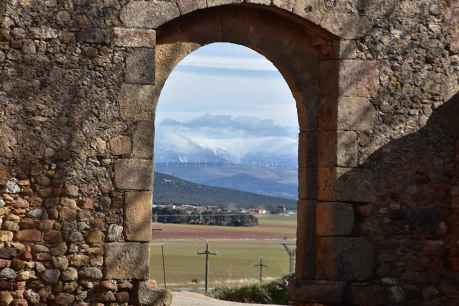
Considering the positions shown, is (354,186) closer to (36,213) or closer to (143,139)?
(143,139)

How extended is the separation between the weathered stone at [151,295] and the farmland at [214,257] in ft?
22.8

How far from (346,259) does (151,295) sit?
205 centimetres

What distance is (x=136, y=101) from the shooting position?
1129cm

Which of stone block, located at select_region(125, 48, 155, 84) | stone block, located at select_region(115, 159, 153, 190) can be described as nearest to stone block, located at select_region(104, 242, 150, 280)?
stone block, located at select_region(115, 159, 153, 190)

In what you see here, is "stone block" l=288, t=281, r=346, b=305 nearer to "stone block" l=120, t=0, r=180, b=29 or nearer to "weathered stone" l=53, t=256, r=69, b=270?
"weathered stone" l=53, t=256, r=69, b=270

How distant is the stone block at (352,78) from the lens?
Result: 39.0 ft

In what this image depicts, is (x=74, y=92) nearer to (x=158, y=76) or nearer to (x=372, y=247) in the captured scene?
(x=158, y=76)

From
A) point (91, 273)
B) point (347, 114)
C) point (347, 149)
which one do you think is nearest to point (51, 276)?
point (91, 273)

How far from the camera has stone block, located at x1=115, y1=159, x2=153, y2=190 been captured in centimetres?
1123

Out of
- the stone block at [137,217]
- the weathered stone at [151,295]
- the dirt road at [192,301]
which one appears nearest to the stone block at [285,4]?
the stone block at [137,217]

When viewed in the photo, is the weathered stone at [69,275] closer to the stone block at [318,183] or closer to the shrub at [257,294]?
the stone block at [318,183]

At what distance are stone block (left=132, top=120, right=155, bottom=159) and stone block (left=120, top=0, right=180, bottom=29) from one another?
96 cm

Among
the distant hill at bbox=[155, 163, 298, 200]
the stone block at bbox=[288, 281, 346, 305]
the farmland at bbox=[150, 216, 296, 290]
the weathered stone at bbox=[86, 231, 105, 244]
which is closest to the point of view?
the weathered stone at bbox=[86, 231, 105, 244]

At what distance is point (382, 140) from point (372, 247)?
3.64 ft
